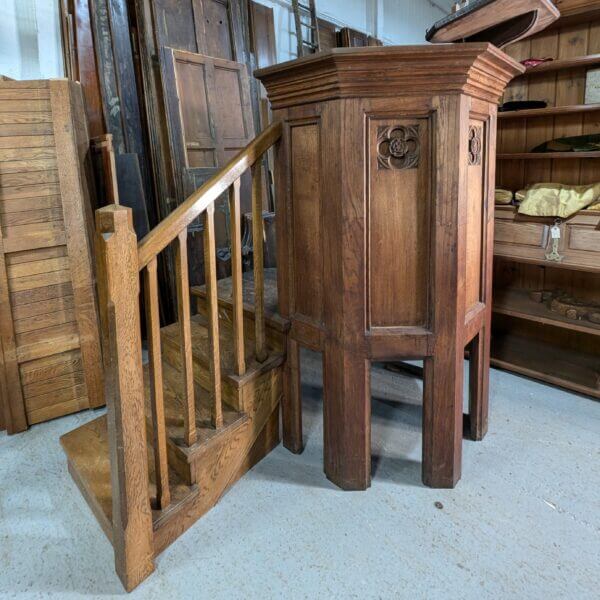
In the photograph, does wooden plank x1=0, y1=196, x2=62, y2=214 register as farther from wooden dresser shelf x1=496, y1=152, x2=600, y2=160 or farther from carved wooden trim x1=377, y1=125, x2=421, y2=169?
wooden dresser shelf x1=496, y1=152, x2=600, y2=160

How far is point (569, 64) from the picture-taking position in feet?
8.16

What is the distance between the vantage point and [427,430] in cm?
188

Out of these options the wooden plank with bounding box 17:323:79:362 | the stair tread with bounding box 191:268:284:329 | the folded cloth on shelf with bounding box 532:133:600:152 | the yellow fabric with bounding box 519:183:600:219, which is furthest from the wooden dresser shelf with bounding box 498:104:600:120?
the wooden plank with bounding box 17:323:79:362

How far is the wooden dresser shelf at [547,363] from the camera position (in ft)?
8.41

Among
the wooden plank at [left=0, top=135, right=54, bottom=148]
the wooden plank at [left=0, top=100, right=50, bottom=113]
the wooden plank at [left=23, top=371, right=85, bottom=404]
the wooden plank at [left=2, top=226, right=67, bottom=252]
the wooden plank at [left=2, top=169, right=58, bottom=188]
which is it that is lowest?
the wooden plank at [left=23, top=371, right=85, bottom=404]

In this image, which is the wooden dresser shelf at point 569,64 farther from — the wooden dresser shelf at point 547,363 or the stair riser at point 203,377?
the stair riser at point 203,377

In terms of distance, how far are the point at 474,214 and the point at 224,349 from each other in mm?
1153

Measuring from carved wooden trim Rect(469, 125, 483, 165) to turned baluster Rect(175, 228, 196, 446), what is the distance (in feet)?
3.44

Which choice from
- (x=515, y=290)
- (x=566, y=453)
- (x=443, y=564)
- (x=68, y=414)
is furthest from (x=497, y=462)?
(x=68, y=414)

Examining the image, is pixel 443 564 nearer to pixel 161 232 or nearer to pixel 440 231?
pixel 440 231

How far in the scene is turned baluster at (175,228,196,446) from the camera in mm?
1548

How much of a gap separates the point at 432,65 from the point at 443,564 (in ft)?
5.05

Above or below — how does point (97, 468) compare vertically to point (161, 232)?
below

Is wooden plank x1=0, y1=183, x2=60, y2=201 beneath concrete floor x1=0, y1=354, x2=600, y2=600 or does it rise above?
above
